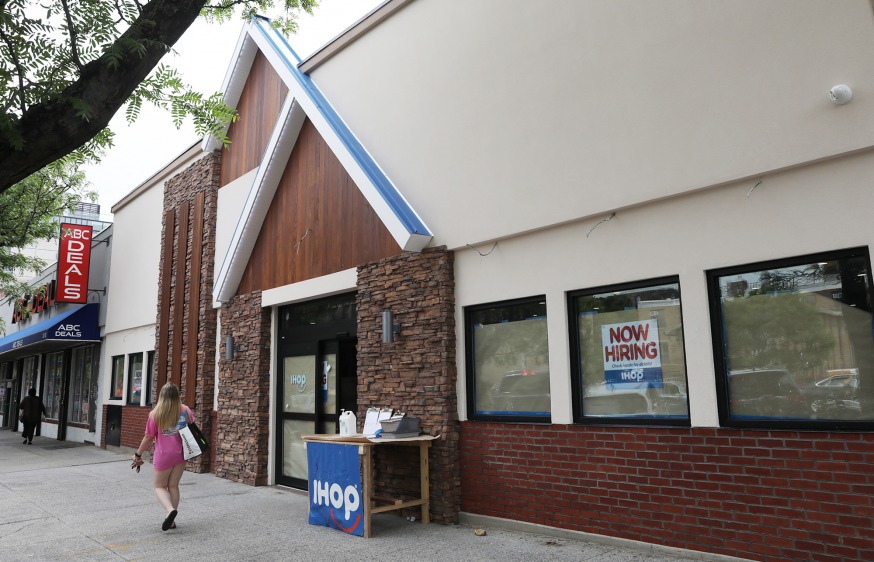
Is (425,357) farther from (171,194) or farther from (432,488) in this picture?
(171,194)

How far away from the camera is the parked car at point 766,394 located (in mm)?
5336

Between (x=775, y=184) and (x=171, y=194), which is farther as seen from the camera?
(x=171, y=194)

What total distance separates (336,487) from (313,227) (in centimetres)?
424

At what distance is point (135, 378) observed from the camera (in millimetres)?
16859

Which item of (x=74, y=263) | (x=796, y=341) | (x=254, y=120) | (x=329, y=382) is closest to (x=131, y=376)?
(x=74, y=263)

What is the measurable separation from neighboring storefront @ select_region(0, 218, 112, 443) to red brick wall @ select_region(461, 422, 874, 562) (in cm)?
1558

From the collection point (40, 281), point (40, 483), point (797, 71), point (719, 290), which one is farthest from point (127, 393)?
point (797, 71)

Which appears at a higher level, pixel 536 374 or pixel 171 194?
pixel 171 194

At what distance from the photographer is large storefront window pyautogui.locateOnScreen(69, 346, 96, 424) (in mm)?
19656

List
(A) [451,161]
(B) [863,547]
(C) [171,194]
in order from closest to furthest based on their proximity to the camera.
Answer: (B) [863,547], (A) [451,161], (C) [171,194]

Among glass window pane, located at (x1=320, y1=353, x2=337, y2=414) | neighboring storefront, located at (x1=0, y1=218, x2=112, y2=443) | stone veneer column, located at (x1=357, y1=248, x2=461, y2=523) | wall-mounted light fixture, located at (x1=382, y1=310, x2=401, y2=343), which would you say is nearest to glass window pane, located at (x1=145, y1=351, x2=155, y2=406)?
neighboring storefront, located at (x1=0, y1=218, x2=112, y2=443)

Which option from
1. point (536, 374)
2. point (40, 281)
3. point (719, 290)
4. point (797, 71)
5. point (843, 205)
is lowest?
point (536, 374)

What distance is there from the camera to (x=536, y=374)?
7273mm

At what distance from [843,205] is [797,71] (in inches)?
46.6
